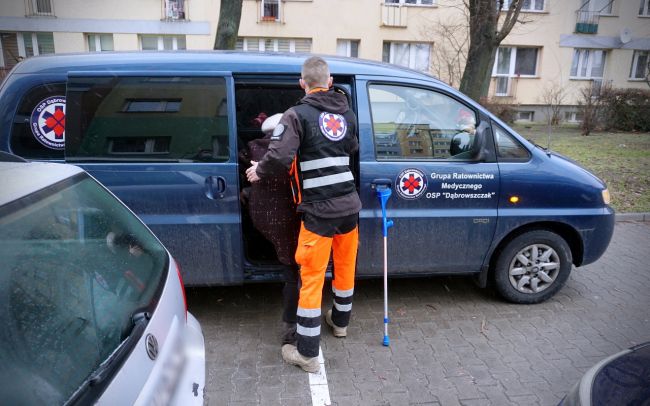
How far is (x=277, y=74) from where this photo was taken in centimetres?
348

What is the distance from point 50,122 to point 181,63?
40.5 inches

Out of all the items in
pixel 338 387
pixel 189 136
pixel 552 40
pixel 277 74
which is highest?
pixel 552 40

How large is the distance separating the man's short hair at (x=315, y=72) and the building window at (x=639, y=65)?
24779 mm

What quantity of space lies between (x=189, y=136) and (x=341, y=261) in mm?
1458

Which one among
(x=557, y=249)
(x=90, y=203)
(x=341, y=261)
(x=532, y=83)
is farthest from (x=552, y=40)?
(x=90, y=203)

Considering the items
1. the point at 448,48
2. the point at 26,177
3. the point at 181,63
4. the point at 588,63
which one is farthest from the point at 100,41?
the point at 588,63

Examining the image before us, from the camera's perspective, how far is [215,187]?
341cm

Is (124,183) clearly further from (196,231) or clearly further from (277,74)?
(277,74)

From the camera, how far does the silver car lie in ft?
4.19

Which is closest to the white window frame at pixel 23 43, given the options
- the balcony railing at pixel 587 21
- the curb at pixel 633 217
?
the curb at pixel 633 217

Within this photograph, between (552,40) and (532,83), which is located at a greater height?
(552,40)

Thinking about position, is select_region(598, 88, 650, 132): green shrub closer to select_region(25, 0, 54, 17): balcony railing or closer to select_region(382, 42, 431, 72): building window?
select_region(382, 42, 431, 72): building window

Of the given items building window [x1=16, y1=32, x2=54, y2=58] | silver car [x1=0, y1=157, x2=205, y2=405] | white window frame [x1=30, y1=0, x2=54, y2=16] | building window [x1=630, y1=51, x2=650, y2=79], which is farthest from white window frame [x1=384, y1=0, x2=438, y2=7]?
silver car [x1=0, y1=157, x2=205, y2=405]

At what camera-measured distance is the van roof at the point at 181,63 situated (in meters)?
3.31
